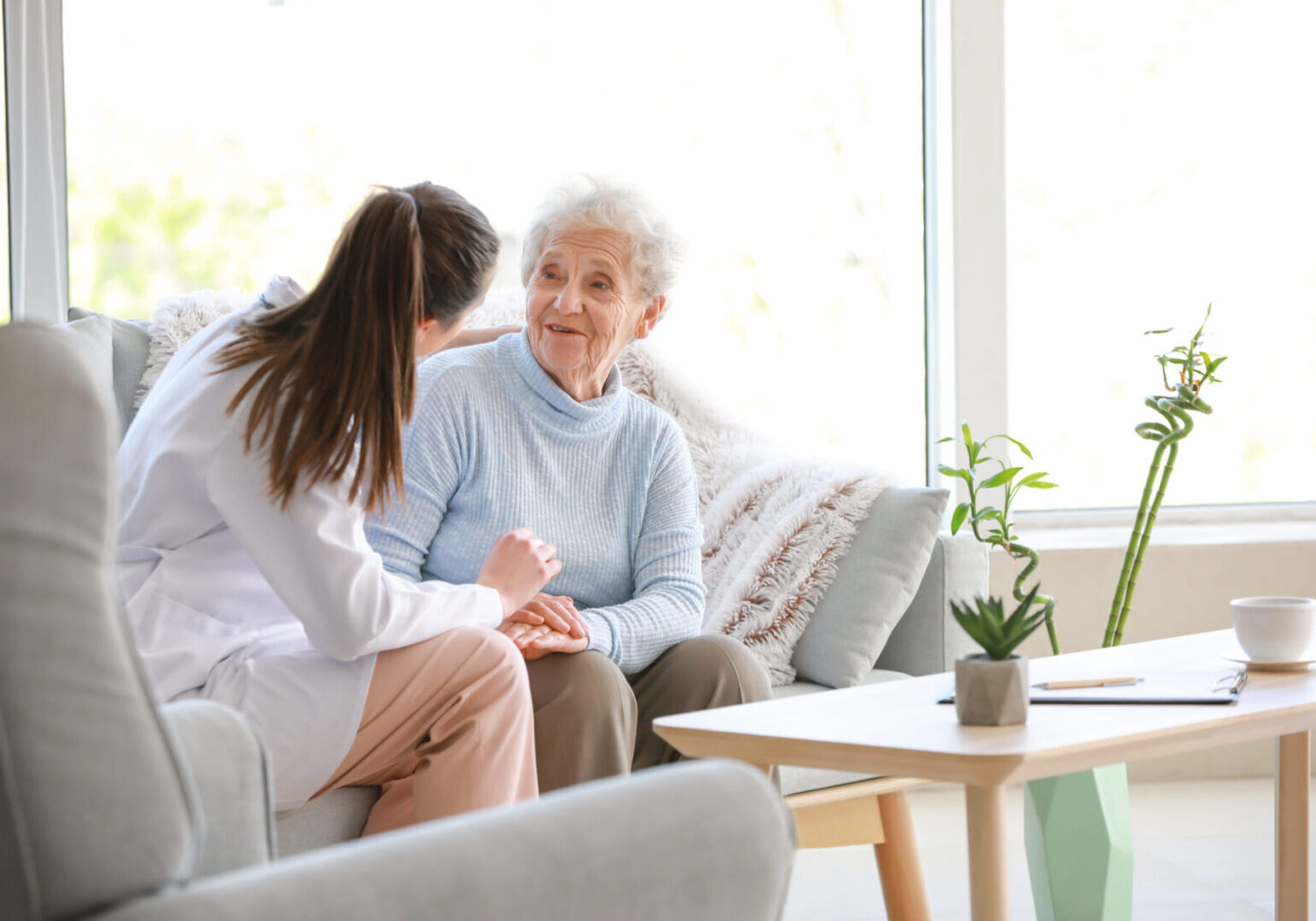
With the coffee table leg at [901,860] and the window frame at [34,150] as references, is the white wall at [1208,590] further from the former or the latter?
the window frame at [34,150]

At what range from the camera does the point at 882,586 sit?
2.07m

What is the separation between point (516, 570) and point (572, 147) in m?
1.59

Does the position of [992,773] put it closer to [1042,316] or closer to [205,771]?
[205,771]

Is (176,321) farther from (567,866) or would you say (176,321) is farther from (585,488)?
(567,866)

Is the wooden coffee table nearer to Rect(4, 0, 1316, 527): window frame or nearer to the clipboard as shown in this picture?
the clipboard

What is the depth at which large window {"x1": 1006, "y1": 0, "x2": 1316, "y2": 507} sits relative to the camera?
3268 mm

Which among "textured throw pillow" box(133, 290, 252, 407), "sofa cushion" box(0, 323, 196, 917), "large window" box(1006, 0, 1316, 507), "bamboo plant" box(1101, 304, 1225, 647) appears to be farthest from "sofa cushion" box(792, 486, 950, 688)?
"sofa cushion" box(0, 323, 196, 917)

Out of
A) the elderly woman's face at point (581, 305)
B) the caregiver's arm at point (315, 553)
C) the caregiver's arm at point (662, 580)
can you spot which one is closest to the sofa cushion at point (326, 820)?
the caregiver's arm at point (315, 553)

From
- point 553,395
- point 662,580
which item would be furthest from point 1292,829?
point 553,395

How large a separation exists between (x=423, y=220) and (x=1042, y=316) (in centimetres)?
212

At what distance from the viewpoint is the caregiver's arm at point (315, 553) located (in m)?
1.37

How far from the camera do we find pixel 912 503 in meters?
2.13

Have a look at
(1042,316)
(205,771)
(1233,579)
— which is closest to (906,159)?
(1042,316)

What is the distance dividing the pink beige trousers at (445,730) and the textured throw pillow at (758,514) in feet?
2.11
